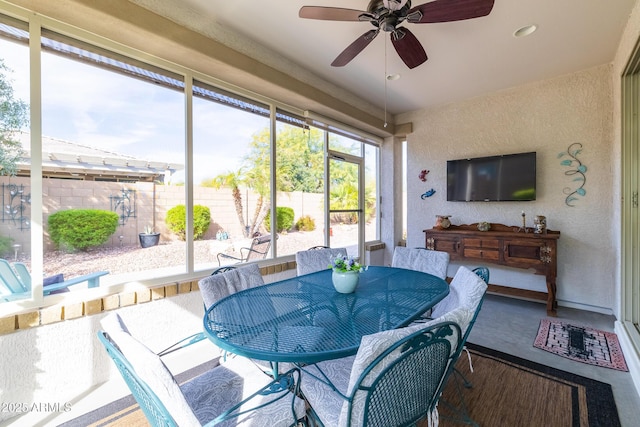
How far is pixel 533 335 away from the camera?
9.28ft

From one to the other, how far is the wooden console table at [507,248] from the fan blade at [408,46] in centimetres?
246

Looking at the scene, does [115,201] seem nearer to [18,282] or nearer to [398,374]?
[18,282]

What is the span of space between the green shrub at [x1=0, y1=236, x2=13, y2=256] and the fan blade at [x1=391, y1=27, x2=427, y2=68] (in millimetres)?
3023

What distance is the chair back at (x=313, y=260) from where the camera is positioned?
2615 millimetres

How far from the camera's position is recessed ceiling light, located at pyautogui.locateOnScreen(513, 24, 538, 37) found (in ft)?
8.33

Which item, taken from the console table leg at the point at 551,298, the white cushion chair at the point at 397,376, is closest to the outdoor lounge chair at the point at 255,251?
the white cushion chair at the point at 397,376

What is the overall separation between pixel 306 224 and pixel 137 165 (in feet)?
7.06

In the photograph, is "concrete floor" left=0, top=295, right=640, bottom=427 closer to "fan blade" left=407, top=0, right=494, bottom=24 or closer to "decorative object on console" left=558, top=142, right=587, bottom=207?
"decorative object on console" left=558, top=142, right=587, bottom=207

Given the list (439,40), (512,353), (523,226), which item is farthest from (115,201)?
(523,226)

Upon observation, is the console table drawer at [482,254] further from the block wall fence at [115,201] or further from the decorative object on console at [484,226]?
the block wall fence at [115,201]

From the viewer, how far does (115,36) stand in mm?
2131

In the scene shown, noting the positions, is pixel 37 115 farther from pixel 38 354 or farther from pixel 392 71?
pixel 392 71

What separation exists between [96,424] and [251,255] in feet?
5.97

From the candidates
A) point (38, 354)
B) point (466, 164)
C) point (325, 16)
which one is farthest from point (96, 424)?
point (466, 164)
